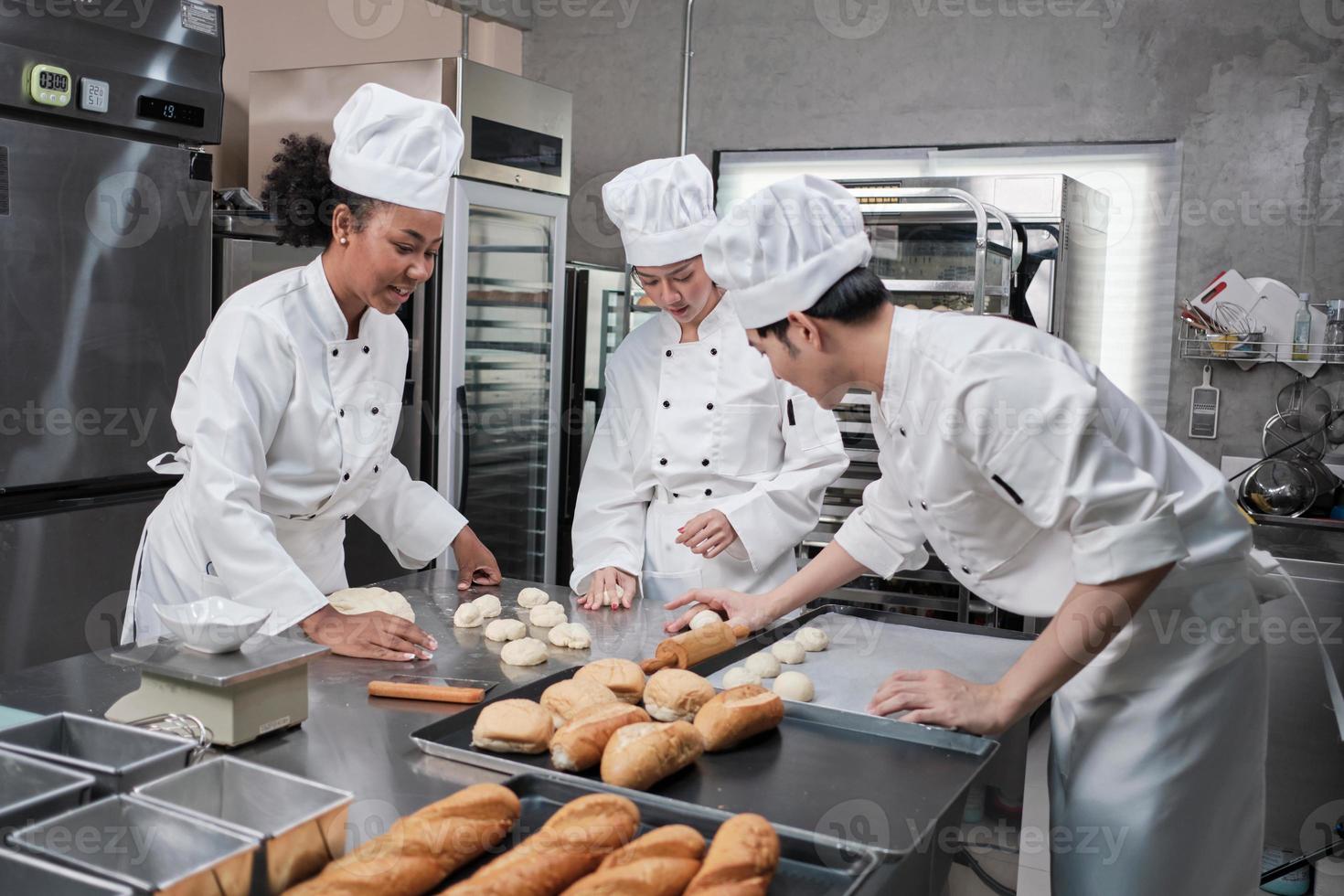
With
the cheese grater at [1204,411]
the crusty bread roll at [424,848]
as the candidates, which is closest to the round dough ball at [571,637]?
the crusty bread roll at [424,848]

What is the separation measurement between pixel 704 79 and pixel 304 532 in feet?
12.3

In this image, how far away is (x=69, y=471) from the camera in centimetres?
282

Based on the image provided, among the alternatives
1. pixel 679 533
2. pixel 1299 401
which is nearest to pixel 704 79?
pixel 1299 401

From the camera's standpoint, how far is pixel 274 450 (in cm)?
201

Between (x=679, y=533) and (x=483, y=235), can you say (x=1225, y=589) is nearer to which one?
(x=679, y=533)

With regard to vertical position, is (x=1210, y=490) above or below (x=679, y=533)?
above

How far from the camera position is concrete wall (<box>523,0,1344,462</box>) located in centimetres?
418

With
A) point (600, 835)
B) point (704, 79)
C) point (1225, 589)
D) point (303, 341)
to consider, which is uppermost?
point (704, 79)

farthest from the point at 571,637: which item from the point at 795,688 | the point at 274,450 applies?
the point at 274,450

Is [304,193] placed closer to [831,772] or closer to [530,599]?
[530,599]

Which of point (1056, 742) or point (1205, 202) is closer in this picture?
point (1056, 742)

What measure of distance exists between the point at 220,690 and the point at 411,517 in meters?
1.15

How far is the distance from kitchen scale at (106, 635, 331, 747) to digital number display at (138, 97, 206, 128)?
206cm

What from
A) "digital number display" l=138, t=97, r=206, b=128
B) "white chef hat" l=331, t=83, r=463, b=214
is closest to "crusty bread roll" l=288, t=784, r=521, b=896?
"white chef hat" l=331, t=83, r=463, b=214
